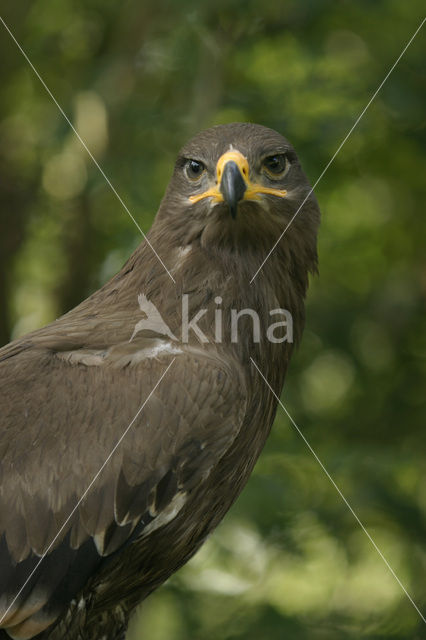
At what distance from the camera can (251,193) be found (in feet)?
12.2

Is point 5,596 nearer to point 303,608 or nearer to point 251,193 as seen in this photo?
point 251,193

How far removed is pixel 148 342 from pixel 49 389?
36 cm

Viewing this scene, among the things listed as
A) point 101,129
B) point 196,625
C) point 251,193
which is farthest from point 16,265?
point 251,193

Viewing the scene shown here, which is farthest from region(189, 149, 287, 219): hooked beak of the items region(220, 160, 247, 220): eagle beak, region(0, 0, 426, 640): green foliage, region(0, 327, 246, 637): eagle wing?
region(0, 0, 426, 640): green foliage

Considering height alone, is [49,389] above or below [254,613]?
above

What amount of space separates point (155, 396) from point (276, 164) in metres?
1.04

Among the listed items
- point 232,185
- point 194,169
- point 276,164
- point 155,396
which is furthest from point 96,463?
point 276,164

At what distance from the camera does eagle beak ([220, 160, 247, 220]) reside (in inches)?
140

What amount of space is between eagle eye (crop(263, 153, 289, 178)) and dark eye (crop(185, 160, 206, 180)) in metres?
0.23

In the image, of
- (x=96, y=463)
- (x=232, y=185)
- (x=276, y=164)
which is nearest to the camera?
(x=96, y=463)

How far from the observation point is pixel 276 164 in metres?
3.85

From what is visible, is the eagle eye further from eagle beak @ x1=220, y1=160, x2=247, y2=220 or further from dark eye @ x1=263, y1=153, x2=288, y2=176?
eagle beak @ x1=220, y1=160, x2=247, y2=220

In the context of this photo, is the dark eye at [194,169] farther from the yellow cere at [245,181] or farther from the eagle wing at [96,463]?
the eagle wing at [96,463]

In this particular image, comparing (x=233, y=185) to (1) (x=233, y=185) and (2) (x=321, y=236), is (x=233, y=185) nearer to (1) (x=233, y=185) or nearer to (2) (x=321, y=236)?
(1) (x=233, y=185)
